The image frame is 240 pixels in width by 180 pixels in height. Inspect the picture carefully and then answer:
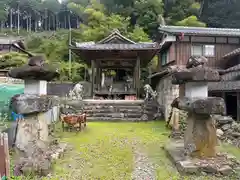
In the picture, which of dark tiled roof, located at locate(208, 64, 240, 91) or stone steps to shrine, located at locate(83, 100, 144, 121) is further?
stone steps to shrine, located at locate(83, 100, 144, 121)

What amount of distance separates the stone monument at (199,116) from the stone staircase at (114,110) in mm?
7372

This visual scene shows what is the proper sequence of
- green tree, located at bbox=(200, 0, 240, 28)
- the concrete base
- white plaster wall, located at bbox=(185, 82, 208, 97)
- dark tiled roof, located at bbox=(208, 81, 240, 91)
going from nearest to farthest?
the concrete base
white plaster wall, located at bbox=(185, 82, 208, 97)
dark tiled roof, located at bbox=(208, 81, 240, 91)
green tree, located at bbox=(200, 0, 240, 28)

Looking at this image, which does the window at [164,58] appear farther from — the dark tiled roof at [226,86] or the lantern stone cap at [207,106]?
the lantern stone cap at [207,106]

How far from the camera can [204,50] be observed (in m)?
16.2

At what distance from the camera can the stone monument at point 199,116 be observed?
16.7 ft

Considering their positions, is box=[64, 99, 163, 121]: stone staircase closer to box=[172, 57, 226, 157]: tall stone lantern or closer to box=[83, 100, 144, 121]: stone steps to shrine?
box=[83, 100, 144, 121]: stone steps to shrine

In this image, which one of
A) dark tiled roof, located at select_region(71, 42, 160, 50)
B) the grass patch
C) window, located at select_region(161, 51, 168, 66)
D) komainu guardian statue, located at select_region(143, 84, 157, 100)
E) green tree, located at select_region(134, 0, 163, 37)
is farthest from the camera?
green tree, located at select_region(134, 0, 163, 37)

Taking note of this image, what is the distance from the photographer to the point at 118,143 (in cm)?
784

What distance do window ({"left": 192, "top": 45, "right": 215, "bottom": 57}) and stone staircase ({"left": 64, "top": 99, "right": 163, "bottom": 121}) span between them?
5.50 meters

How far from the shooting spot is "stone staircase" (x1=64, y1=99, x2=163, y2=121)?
1294 centimetres

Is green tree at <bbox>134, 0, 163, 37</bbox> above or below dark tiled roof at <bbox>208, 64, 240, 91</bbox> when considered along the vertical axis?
above

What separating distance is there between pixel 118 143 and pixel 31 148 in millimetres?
3222

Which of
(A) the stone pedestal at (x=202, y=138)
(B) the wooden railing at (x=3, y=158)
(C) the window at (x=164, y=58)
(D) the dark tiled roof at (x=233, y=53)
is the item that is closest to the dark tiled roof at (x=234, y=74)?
(D) the dark tiled roof at (x=233, y=53)

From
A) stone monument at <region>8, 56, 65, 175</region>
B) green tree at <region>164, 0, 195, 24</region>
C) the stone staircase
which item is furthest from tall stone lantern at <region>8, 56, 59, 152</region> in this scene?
green tree at <region>164, 0, 195, 24</region>
